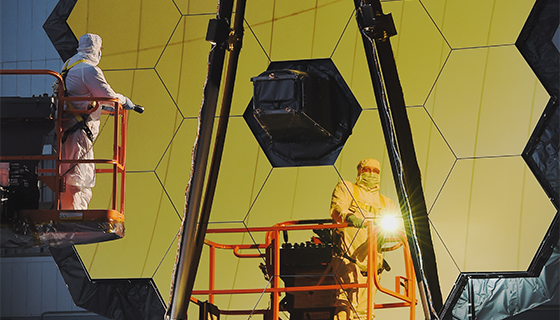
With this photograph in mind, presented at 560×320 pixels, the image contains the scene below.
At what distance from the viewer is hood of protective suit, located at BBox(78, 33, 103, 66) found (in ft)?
9.29

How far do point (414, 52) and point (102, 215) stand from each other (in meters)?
2.18

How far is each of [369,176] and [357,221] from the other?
633 mm

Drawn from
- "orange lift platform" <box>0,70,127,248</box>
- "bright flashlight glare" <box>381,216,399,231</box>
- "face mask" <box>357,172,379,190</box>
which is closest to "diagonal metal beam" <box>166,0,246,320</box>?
"orange lift platform" <box>0,70,127,248</box>

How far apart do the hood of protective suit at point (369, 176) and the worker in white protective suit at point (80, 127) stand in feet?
→ 4.52

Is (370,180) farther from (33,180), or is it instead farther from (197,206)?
(197,206)

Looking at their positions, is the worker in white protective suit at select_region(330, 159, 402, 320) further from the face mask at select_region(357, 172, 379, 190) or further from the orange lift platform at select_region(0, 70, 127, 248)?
the orange lift platform at select_region(0, 70, 127, 248)

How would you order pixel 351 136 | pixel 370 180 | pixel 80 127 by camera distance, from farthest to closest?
pixel 351 136 < pixel 370 180 < pixel 80 127

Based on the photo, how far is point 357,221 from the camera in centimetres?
269

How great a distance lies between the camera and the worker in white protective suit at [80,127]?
2.68 meters

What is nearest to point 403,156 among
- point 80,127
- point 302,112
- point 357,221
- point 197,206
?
point 197,206

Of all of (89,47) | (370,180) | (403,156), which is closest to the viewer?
(403,156)

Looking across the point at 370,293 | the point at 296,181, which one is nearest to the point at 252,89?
the point at 296,181

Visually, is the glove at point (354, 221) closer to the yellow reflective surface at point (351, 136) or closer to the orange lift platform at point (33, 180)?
the yellow reflective surface at point (351, 136)

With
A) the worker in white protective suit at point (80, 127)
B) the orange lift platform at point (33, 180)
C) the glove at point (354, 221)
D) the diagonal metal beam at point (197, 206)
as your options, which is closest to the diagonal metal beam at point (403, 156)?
the diagonal metal beam at point (197, 206)
